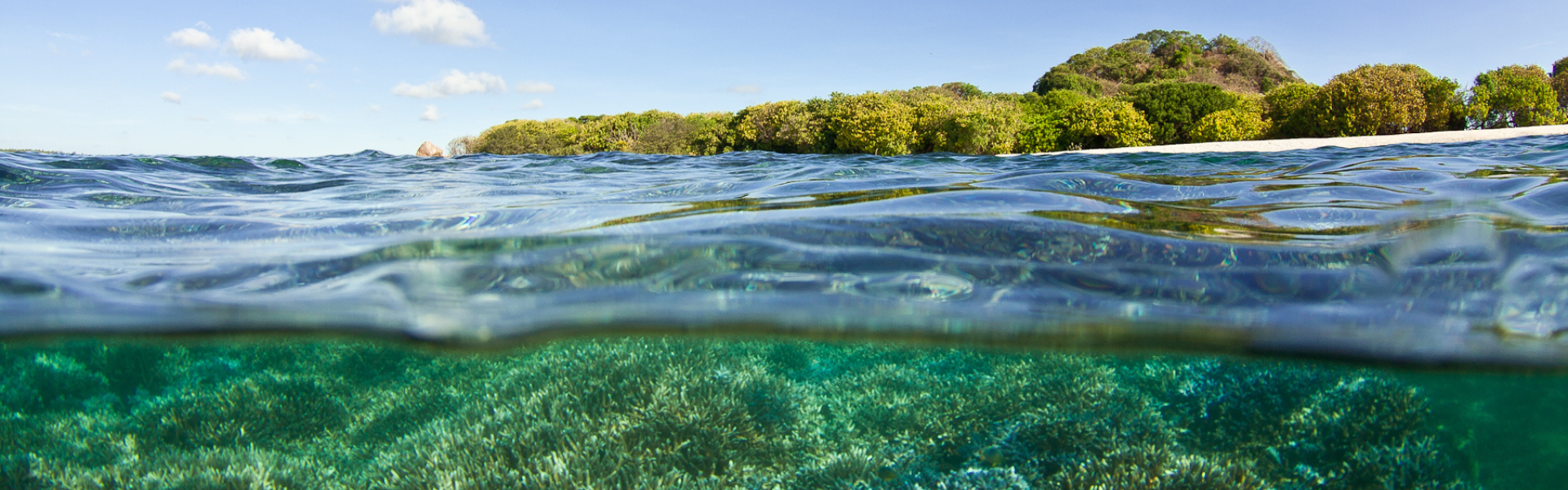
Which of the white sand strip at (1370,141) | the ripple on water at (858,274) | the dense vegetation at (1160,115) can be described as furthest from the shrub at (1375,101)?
the ripple on water at (858,274)

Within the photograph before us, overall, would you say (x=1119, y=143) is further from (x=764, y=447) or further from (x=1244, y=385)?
(x=764, y=447)

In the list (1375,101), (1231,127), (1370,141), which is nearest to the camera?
(1370,141)

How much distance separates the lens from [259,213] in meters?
4.85

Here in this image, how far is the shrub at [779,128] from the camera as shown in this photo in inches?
1080

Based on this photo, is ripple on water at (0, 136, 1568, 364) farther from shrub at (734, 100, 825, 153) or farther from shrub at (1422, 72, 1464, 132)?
shrub at (1422, 72, 1464, 132)

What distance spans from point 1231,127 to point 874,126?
11.5 m

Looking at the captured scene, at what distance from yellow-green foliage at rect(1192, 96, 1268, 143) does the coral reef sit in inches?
861

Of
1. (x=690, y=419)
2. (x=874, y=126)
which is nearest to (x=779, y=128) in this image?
(x=874, y=126)

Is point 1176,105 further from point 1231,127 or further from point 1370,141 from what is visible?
point 1370,141

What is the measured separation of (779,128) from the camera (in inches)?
1187

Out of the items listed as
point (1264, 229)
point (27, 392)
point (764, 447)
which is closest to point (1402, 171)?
point (1264, 229)

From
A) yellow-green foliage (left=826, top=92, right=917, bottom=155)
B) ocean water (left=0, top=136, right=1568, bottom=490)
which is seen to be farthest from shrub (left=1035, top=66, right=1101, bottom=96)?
Result: ocean water (left=0, top=136, right=1568, bottom=490)

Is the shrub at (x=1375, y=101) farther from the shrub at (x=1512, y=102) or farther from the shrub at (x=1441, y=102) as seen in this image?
the shrub at (x=1512, y=102)

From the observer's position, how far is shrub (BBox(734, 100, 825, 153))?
27.4 m
